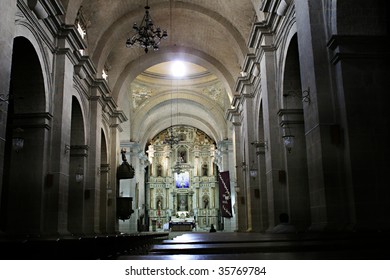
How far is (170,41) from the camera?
18.2 meters

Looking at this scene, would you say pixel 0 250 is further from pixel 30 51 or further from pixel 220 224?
pixel 220 224

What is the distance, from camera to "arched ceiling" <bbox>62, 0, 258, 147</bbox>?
14.1 metres

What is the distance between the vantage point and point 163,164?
1362 inches

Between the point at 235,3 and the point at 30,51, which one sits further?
the point at 235,3

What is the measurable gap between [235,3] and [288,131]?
594 centimetres

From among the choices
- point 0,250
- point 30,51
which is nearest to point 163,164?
point 30,51

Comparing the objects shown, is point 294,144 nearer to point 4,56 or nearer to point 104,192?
point 4,56

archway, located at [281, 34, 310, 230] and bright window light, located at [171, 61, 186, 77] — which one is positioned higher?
bright window light, located at [171, 61, 186, 77]

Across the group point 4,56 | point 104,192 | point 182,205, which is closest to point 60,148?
point 4,56

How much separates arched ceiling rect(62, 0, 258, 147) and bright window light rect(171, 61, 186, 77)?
15.8 inches

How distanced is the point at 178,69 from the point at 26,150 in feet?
53.7

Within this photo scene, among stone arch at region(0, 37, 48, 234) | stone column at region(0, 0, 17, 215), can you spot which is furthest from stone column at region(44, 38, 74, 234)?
stone column at region(0, 0, 17, 215)

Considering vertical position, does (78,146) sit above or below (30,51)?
below

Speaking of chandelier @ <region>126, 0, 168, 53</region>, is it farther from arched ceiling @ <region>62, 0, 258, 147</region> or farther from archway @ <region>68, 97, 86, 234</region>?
archway @ <region>68, 97, 86, 234</region>
